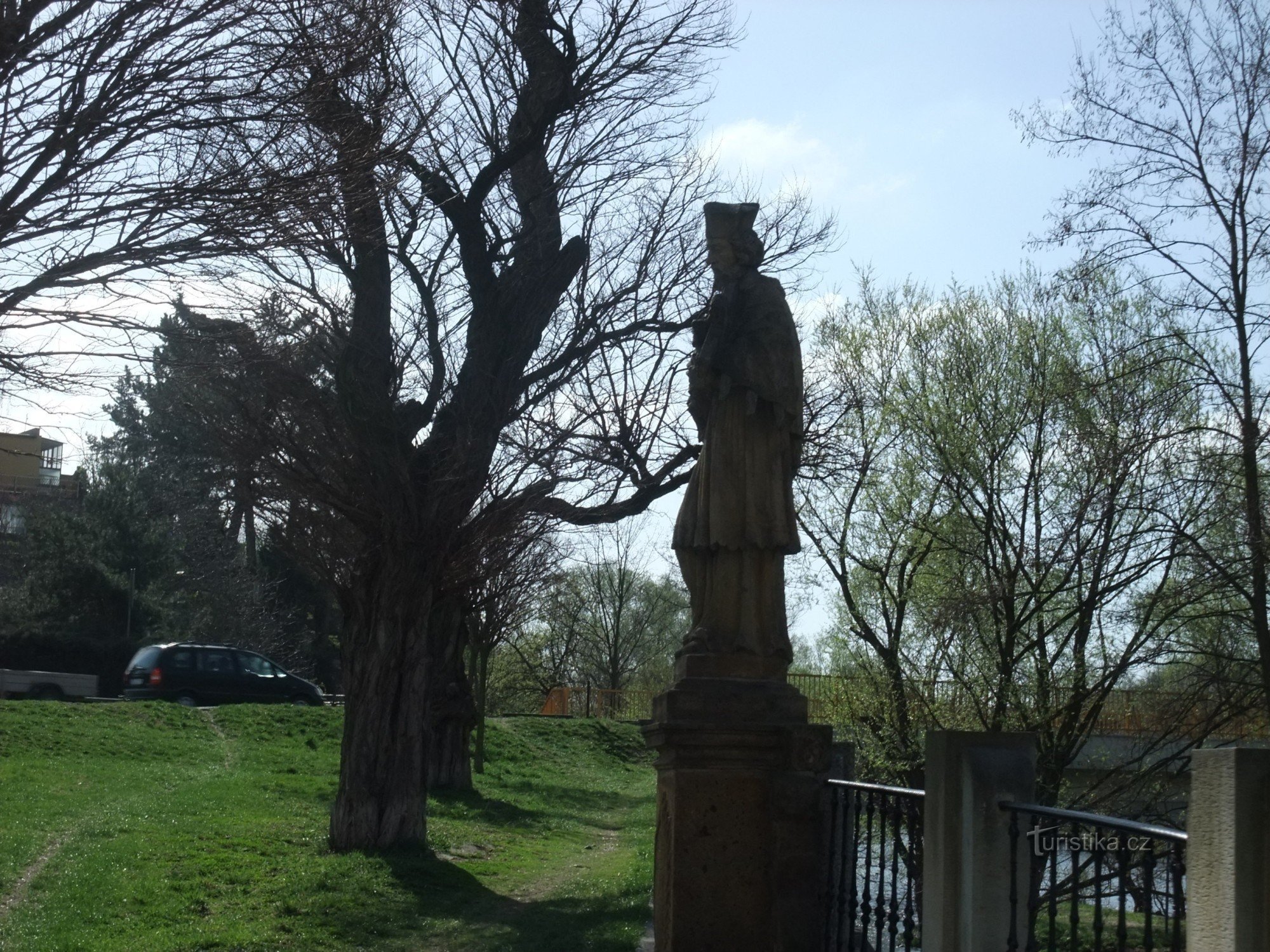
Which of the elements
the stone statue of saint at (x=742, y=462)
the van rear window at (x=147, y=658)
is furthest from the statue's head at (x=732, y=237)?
the van rear window at (x=147, y=658)

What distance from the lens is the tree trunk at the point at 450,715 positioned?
19516 mm

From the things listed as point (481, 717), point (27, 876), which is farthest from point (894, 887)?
point (481, 717)

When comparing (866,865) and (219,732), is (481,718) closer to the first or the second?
(219,732)

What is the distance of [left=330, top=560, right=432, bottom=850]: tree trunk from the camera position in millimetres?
14180

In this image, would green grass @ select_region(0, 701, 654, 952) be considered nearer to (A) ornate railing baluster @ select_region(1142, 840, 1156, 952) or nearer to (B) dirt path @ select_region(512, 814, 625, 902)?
(B) dirt path @ select_region(512, 814, 625, 902)

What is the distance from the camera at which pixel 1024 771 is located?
5660mm

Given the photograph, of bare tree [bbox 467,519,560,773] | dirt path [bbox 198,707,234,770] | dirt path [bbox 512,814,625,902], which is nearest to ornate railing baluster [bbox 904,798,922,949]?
dirt path [bbox 512,814,625,902]

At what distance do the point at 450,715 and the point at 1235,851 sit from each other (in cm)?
1809

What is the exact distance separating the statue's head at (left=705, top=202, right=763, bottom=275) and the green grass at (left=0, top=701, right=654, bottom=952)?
4879 mm

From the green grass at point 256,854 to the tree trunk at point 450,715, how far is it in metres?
0.55

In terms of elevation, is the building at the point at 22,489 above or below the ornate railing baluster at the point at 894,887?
above

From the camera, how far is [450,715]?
68.8 ft

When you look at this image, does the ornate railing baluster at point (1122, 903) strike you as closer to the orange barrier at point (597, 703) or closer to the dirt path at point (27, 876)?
the dirt path at point (27, 876)

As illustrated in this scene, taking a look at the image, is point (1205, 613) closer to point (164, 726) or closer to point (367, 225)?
point (367, 225)
